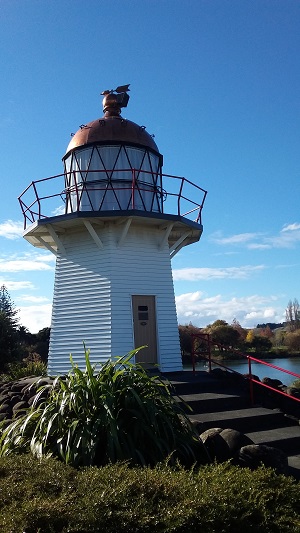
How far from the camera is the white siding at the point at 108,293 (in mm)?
11875

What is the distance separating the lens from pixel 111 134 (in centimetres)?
1298

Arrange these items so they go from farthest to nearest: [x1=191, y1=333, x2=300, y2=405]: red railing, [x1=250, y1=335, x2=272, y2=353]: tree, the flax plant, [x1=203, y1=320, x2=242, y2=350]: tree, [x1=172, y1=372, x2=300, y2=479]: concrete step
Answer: [x1=203, y1=320, x2=242, y2=350]: tree
[x1=250, y1=335, x2=272, y2=353]: tree
[x1=191, y1=333, x2=300, y2=405]: red railing
[x1=172, y1=372, x2=300, y2=479]: concrete step
the flax plant

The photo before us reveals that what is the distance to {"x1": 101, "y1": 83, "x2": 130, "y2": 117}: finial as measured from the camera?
558 inches

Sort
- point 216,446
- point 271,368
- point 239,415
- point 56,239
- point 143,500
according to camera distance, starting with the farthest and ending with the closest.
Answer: point 271,368 < point 56,239 < point 239,415 < point 216,446 < point 143,500

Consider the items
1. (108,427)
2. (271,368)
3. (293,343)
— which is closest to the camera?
(108,427)

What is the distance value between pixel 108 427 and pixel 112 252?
6.93 m

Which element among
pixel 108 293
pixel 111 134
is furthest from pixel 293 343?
pixel 111 134

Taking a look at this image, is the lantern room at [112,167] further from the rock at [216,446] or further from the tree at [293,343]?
the tree at [293,343]

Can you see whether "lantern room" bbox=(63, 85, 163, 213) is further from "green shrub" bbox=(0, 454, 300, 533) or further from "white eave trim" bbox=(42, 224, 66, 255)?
"green shrub" bbox=(0, 454, 300, 533)

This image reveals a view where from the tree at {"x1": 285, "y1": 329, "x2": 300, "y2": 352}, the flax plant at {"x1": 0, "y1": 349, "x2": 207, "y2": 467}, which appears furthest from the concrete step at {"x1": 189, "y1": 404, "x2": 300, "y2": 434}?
the tree at {"x1": 285, "y1": 329, "x2": 300, "y2": 352}

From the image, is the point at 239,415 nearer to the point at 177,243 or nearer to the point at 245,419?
the point at 245,419

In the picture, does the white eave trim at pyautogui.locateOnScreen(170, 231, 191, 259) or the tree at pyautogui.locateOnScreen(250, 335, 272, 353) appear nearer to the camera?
the white eave trim at pyautogui.locateOnScreen(170, 231, 191, 259)

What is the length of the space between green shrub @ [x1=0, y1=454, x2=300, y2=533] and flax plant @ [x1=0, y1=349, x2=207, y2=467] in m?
0.51

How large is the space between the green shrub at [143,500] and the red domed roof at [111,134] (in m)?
9.66
